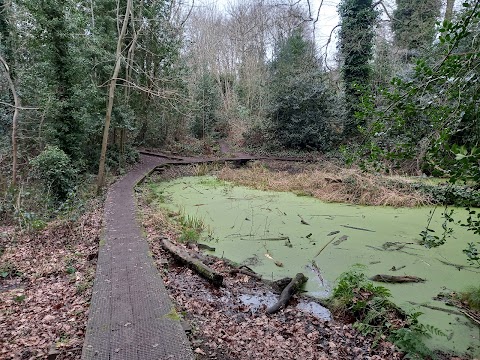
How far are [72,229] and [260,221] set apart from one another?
347 centimetres

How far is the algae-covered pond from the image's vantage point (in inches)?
143

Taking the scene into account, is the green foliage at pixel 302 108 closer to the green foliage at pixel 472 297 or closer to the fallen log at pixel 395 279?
the fallen log at pixel 395 279

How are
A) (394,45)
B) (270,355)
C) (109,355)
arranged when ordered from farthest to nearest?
(394,45) < (270,355) < (109,355)

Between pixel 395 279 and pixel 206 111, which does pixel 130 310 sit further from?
pixel 206 111

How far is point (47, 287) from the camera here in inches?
152

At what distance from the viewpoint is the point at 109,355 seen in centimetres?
237

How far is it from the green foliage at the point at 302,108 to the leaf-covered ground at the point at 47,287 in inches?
451

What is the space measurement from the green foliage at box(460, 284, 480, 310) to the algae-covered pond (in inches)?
6.7

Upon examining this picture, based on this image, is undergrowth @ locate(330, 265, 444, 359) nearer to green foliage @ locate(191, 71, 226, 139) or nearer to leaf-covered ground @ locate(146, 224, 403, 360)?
leaf-covered ground @ locate(146, 224, 403, 360)

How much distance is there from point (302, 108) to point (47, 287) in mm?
13864

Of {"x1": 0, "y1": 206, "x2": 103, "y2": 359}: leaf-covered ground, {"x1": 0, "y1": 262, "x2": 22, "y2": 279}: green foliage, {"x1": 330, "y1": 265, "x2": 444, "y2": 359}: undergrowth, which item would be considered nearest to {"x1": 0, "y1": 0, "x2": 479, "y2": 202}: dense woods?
{"x1": 330, "y1": 265, "x2": 444, "y2": 359}: undergrowth

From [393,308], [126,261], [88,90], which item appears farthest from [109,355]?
[88,90]

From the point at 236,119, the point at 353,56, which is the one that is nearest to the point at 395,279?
the point at 353,56

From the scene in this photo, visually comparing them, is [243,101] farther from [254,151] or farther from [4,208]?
[4,208]
